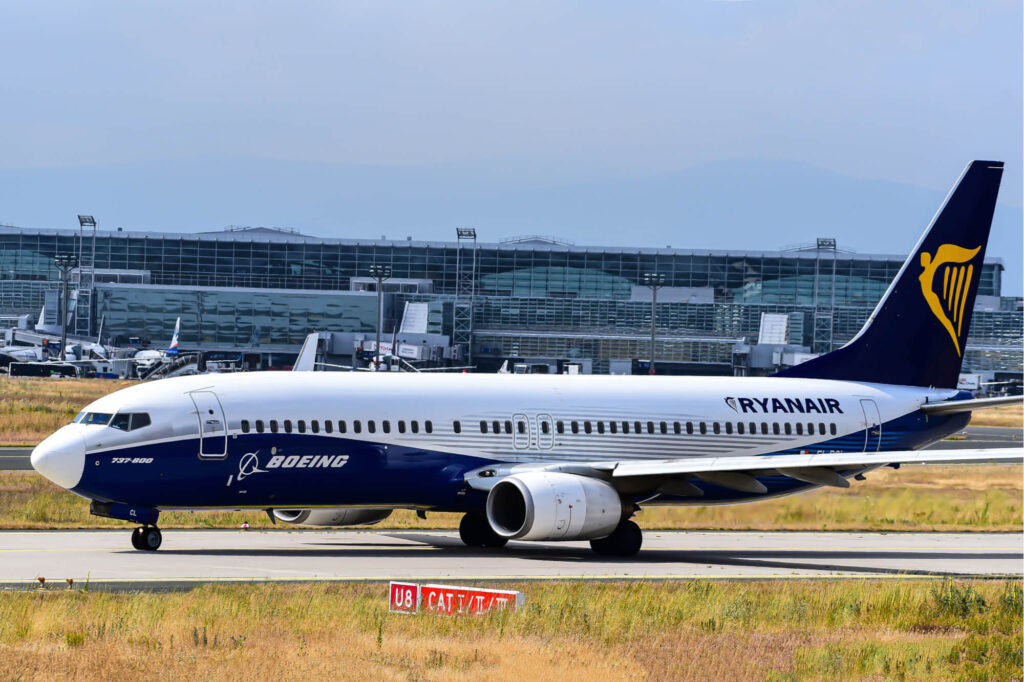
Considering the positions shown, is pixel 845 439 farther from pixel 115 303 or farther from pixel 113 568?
pixel 115 303

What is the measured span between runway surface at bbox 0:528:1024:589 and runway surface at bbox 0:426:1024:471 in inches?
727

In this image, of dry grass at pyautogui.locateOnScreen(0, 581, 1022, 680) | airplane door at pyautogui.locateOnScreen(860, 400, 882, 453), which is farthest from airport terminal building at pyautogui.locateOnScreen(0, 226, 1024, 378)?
dry grass at pyautogui.locateOnScreen(0, 581, 1022, 680)

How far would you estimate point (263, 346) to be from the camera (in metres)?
164

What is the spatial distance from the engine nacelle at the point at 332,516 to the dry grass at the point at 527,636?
10.0 m

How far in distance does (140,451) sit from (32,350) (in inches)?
4952

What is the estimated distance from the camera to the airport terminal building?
6432 inches

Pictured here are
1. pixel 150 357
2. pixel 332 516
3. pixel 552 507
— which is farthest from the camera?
pixel 150 357

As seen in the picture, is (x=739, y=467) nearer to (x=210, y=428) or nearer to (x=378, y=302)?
(x=210, y=428)

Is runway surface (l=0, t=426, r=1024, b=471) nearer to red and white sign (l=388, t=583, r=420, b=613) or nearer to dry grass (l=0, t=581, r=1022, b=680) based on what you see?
dry grass (l=0, t=581, r=1022, b=680)

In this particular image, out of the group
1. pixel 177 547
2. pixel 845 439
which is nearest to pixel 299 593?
pixel 177 547

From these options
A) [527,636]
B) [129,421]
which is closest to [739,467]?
[129,421]

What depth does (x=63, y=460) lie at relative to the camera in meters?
28.3

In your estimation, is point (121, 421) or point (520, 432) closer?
point (121, 421)

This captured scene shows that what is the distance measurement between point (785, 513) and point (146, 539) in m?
20.0
